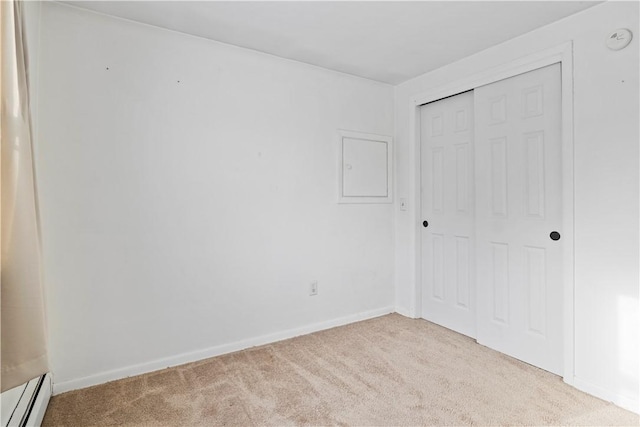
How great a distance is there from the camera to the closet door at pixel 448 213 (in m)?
2.95

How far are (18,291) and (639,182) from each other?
2792 mm

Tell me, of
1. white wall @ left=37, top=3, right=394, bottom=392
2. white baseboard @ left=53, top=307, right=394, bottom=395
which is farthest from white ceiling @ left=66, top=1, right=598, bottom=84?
white baseboard @ left=53, top=307, right=394, bottom=395

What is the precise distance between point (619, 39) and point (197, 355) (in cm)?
321

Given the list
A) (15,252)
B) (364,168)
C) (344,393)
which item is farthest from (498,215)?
(15,252)

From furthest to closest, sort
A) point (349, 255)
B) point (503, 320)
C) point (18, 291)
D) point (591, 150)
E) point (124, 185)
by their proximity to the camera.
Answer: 1. point (349, 255)
2. point (503, 320)
3. point (124, 185)
4. point (591, 150)
5. point (18, 291)

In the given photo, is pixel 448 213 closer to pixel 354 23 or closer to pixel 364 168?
pixel 364 168

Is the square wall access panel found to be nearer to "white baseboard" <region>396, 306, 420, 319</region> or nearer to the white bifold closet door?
the white bifold closet door

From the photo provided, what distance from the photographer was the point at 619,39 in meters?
1.96

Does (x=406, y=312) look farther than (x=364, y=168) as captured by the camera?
Yes

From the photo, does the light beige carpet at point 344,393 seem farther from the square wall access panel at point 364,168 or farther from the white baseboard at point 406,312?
the square wall access panel at point 364,168

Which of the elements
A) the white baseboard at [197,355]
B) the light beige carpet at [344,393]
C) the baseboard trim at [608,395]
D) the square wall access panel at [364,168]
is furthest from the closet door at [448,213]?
the baseboard trim at [608,395]

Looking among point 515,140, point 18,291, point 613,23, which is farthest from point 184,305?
point 613,23

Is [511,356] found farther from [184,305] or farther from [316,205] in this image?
[184,305]

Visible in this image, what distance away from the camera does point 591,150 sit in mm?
2084
